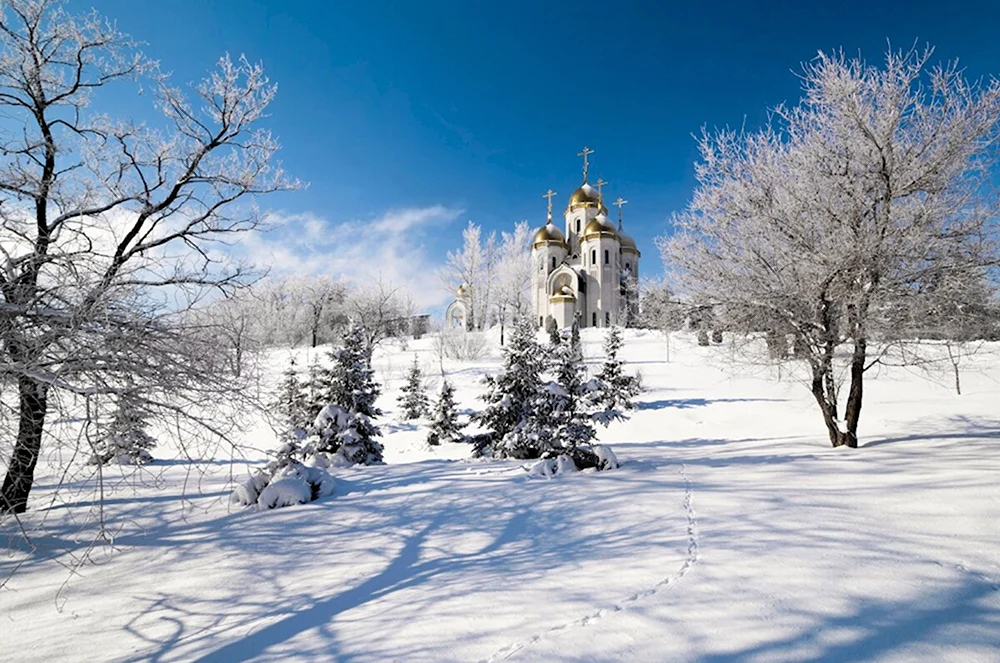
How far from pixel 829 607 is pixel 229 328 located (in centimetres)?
541

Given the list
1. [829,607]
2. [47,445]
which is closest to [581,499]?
[829,607]

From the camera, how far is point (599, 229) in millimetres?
49031

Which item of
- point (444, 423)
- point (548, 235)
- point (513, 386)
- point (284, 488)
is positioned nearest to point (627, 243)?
point (548, 235)

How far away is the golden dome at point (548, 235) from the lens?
51875 millimetres

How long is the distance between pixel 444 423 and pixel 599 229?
123 ft

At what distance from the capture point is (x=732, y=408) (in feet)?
58.4

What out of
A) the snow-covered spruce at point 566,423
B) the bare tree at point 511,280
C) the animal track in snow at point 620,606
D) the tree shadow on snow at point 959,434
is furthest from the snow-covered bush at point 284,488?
the bare tree at point 511,280

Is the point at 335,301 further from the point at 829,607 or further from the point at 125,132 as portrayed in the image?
the point at 829,607

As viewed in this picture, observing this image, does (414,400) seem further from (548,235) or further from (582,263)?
(548,235)

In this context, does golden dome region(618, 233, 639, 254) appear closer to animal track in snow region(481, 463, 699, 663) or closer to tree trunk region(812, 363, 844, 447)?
tree trunk region(812, 363, 844, 447)

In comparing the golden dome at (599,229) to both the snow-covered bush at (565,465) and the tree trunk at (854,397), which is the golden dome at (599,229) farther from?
the snow-covered bush at (565,465)

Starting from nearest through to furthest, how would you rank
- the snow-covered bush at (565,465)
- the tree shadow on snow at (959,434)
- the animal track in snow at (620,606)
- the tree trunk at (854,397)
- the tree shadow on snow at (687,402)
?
the animal track in snow at (620,606), the snow-covered bush at (565,465), the tree trunk at (854,397), the tree shadow on snow at (959,434), the tree shadow on snow at (687,402)

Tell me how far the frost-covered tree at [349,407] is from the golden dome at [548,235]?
1637 inches

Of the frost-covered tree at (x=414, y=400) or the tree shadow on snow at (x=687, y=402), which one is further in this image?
the frost-covered tree at (x=414, y=400)
